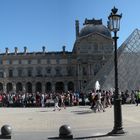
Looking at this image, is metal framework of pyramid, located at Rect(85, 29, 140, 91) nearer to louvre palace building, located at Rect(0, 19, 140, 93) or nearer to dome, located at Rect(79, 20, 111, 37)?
louvre palace building, located at Rect(0, 19, 140, 93)

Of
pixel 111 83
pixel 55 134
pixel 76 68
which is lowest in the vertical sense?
pixel 55 134

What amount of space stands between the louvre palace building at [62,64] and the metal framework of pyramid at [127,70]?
6288 centimetres

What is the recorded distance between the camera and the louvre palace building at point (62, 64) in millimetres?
110025

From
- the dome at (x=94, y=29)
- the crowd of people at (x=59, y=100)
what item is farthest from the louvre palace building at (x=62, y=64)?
the crowd of people at (x=59, y=100)

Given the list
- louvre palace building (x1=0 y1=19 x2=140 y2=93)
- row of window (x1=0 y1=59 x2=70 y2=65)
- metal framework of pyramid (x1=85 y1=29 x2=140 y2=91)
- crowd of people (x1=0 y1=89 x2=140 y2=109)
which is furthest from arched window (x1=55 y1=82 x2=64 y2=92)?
crowd of people (x1=0 y1=89 x2=140 y2=109)

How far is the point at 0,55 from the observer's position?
Result: 4476 inches

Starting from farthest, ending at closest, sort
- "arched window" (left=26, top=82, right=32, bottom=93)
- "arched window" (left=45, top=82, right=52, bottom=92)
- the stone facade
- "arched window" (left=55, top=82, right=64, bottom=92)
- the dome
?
"arched window" (left=26, top=82, right=32, bottom=93) → "arched window" (left=45, top=82, right=52, bottom=92) → "arched window" (left=55, top=82, right=64, bottom=92) → the stone facade → the dome

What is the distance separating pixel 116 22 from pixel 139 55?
27.0 metres

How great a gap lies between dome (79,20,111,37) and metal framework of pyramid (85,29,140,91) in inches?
2559

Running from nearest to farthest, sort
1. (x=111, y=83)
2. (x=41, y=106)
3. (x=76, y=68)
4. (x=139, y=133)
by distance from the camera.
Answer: (x=139, y=133) < (x=41, y=106) < (x=111, y=83) < (x=76, y=68)

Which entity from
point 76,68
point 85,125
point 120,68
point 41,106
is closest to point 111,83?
point 120,68

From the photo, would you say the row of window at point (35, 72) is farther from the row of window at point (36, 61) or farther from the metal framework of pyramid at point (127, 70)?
the metal framework of pyramid at point (127, 70)

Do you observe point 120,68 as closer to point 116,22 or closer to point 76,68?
point 116,22

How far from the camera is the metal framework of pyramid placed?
40375 millimetres
